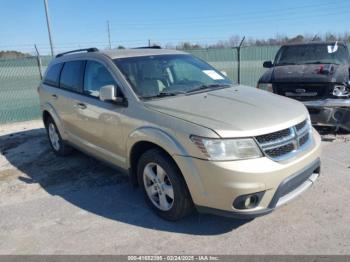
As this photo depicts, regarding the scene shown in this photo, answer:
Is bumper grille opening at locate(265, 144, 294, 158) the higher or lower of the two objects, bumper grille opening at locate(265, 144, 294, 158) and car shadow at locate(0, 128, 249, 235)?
the higher

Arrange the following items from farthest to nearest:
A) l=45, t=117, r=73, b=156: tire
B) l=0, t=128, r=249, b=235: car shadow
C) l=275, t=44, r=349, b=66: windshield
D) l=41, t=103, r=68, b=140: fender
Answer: l=275, t=44, r=349, b=66: windshield
l=45, t=117, r=73, b=156: tire
l=41, t=103, r=68, b=140: fender
l=0, t=128, r=249, b=235: car shadow

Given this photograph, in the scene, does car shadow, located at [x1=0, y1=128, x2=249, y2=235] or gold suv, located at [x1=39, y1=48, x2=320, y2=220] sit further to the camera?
car shadow, located at [x1=0, y1=128, x2=249, y2=235]

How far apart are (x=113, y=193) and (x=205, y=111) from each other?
1.89 meters

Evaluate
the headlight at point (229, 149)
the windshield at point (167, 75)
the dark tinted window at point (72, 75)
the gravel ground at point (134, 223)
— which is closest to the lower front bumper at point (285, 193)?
the gravel ground at point (134, 223)

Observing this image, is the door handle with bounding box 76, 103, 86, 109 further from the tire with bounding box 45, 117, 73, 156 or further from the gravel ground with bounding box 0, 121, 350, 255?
the tire with bounding box 45, 117, 73, 156

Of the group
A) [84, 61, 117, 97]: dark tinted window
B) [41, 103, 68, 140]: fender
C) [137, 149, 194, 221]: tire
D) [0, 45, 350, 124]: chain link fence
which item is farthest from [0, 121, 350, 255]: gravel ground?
[0, 45, 350, 124]: chain link fence

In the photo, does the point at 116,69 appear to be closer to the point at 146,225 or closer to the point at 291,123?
the point at 146,225

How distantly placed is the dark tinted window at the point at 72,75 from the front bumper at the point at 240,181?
2.44m

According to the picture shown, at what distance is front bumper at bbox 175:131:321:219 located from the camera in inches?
116

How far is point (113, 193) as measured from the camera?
4.52 meters

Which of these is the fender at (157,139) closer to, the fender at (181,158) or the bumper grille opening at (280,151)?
the fender at (181,158)

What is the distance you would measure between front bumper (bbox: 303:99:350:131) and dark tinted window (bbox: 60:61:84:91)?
13.3 ft

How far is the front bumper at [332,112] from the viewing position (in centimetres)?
614

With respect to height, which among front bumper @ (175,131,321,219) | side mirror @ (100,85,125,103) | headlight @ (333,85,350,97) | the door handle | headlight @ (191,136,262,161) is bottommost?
front bumper @ (175,131,321,219)
